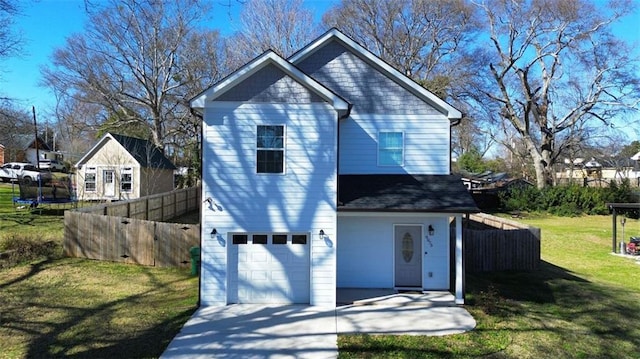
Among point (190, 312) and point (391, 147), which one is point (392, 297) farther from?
point (190, 312)

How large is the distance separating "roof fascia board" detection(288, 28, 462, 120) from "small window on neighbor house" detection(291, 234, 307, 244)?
5465mm

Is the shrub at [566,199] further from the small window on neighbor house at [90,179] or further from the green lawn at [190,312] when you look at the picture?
the small window on neighbor house at [90,179]

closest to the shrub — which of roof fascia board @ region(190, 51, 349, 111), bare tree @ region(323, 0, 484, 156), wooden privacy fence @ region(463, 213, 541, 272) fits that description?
bare tree @ region(323, 0, 484, 156)

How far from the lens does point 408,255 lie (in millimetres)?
11914

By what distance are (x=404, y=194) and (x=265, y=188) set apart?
3.81 metres

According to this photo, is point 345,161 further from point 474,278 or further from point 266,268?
point 474,278

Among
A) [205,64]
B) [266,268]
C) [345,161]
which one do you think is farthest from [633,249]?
[205,64]

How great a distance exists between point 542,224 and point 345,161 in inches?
829

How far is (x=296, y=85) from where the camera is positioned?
34.6 ft

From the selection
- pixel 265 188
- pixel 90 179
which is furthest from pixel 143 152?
pixel 265 188

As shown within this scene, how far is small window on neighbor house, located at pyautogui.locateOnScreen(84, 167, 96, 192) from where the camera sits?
92.0ft

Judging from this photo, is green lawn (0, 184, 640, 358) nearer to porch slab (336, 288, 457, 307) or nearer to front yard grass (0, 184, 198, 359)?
front yard grass (0, 184, 198, 359)

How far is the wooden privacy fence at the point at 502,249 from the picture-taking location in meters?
14.5

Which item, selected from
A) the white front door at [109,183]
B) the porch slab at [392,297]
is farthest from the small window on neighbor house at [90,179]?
the porch slab at [392,297]
